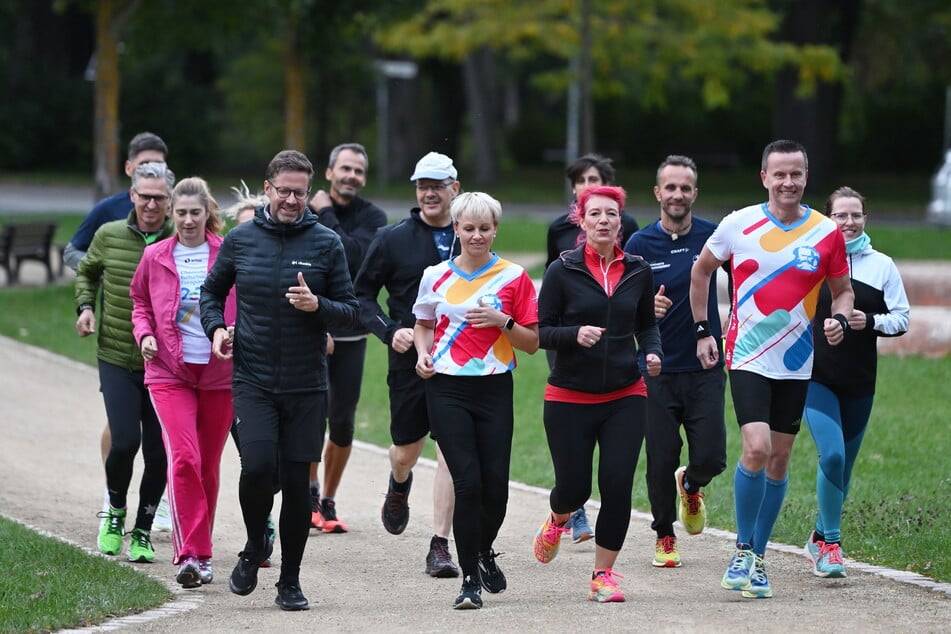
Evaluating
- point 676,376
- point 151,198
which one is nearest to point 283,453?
point 151,198

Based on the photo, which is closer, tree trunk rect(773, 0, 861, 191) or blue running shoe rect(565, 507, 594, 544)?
blue running shoe rect(565, 507, 594, 544)

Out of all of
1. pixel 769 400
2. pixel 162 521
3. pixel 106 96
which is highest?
pixel 106 96

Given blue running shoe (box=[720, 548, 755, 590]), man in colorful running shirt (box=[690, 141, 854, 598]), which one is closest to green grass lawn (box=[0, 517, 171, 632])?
blue running shoe (box=[720, 548, 755, 590])

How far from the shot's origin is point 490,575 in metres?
7.14

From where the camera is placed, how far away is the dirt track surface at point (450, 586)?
21.4 feet

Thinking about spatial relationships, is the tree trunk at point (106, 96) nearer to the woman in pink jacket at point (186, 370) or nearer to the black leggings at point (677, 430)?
the woman in pink jacket at point (186, 370)

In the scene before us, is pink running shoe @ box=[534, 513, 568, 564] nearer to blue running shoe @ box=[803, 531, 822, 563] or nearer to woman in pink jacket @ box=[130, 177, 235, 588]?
blue running shoe @ box=[803, 531, 822, 563]

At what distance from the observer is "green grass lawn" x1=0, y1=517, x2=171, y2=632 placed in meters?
6.53

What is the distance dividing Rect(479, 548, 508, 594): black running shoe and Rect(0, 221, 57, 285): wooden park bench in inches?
624

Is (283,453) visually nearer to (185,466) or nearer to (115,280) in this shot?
(185,466)

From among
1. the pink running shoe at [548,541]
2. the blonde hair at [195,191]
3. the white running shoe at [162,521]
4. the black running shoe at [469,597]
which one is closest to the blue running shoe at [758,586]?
the pink running shoe at [548,541]

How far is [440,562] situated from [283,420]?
127cm

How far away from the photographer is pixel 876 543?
8.30 meters

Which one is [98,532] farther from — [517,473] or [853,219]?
[853,219]
